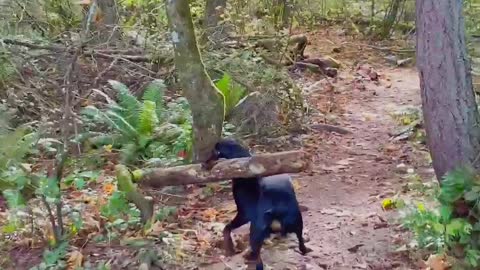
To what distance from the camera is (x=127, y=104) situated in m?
8.43

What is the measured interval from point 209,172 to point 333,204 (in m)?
2.03

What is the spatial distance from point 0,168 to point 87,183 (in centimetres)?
100

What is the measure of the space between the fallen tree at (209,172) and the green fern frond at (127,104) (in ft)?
7.80

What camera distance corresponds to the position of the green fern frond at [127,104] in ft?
27.2

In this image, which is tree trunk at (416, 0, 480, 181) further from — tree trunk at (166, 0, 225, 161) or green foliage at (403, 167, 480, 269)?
tree trunk at (166, 0, 225, 161)

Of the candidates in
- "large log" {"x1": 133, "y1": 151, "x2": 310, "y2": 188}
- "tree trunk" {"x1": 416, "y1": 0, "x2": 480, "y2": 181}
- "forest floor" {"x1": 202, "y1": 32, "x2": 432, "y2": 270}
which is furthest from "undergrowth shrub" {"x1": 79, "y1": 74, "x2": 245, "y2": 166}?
"tree trunk" {"x1": 416, "y1": 0, "x2": 480, "y2": 181}

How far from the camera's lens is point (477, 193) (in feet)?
16.0

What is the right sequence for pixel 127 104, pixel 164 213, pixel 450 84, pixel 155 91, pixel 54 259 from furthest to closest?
pixel 155 91 → pixel 127 104 → pixel 164 213 → pixel 54 259 → pixel 450 84

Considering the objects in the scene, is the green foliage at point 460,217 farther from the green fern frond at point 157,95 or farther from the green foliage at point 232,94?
the green fern frond at point 157,95

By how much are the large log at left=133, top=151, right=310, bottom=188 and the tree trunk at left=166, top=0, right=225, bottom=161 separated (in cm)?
111

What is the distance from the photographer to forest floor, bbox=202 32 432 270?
5.57 m

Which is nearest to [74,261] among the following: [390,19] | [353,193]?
[353,193]

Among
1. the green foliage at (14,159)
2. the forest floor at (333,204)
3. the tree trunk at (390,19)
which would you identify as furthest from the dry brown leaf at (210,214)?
the tree trunk at (390,19)

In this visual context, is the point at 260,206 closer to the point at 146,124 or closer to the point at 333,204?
the point at 333,204
